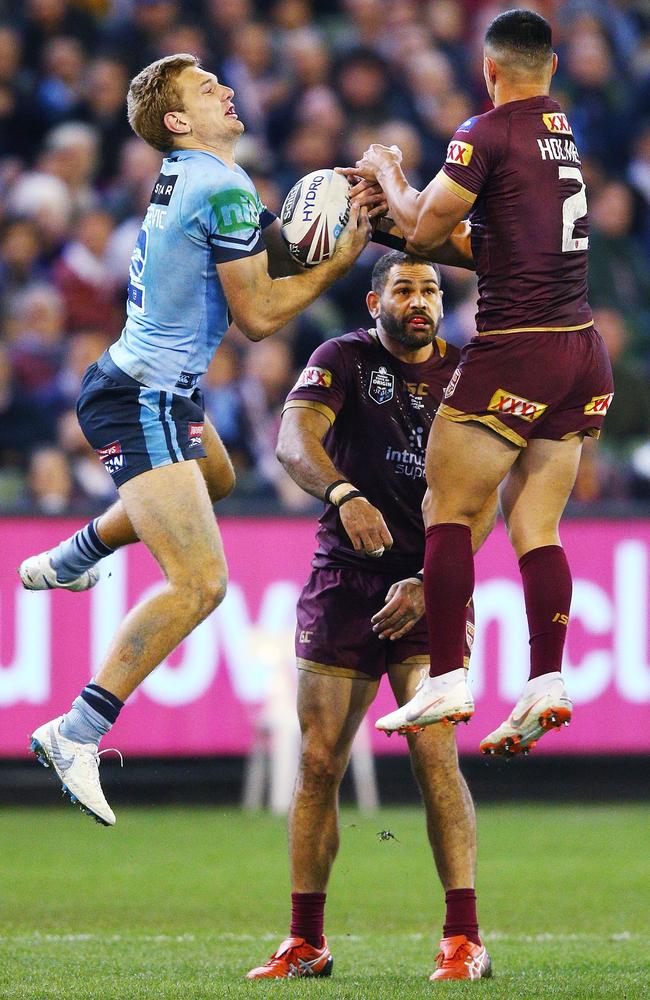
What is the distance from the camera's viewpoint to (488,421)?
5.47m

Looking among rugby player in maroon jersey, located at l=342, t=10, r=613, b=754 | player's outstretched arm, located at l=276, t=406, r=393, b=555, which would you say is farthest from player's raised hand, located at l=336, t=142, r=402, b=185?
player's outstretched arm, located at l=276, t=406, r=393, b=555

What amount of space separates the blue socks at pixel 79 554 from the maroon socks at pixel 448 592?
1.36m

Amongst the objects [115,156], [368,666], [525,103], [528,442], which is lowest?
[368,666]

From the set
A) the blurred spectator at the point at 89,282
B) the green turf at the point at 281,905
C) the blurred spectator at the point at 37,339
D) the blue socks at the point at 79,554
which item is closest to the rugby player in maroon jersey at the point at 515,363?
the green turf at the point at 281,905

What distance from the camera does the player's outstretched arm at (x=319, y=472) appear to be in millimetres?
5824

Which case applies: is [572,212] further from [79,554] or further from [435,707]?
[79,554]

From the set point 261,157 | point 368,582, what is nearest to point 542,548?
point 368,582

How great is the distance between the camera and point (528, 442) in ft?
18.6

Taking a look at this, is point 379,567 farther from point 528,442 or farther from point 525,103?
point 525,103

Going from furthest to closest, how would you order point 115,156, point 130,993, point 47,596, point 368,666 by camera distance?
point 115,156 < point 47,596 < point 368,666 < point 130,993

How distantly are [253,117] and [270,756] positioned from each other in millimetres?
6188

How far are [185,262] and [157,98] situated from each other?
635 millimetres

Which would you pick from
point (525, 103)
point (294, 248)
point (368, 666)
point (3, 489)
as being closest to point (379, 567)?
point (368, 666)

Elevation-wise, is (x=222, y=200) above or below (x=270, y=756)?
above
